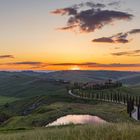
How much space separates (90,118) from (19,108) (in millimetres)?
85578

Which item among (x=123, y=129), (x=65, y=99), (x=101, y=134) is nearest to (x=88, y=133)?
(x=101, y=134)

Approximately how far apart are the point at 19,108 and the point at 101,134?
128 m

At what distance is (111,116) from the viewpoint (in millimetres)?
59906

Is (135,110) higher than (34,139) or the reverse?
the reverse

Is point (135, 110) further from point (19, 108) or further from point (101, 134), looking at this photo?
point (19, 108)

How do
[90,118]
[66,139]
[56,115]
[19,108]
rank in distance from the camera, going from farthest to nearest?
[19,108] < [56,115] < [90,118] < [66,139]

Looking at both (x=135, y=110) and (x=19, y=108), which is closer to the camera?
(x=135, y=110)

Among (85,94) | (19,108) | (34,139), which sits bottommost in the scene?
(19,108)

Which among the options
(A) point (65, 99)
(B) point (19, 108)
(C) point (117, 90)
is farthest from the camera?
(B) point (19, 108)

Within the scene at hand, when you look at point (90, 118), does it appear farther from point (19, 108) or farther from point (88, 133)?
point (19, 108)

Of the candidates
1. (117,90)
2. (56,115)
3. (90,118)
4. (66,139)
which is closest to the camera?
(66,139)

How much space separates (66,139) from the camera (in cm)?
1524

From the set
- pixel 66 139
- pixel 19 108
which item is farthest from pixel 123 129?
pixel 19 108

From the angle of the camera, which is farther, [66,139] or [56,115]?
[56,115]
